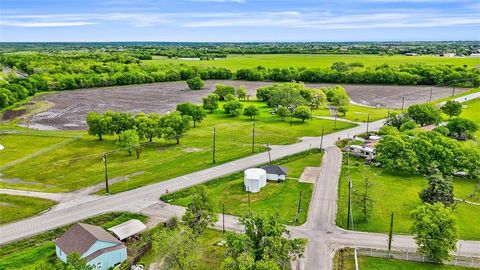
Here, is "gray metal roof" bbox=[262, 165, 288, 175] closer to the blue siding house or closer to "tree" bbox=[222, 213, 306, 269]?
"tree" bbox=[222, 213, 306, 269]

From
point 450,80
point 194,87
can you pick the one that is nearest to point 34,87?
point 194,87

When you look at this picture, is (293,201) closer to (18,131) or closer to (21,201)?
(21,201)

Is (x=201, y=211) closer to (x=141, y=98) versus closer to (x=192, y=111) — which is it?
(x=192, y=111)

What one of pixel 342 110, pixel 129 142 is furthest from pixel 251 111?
pixel 129 142

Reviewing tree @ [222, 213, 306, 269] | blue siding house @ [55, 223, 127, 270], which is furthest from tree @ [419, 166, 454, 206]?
blue siding house @ [55, 223, 127, 270]

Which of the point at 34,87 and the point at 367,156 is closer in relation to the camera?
the point at 367,156

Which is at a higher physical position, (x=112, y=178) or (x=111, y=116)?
(x=111, y=116)
